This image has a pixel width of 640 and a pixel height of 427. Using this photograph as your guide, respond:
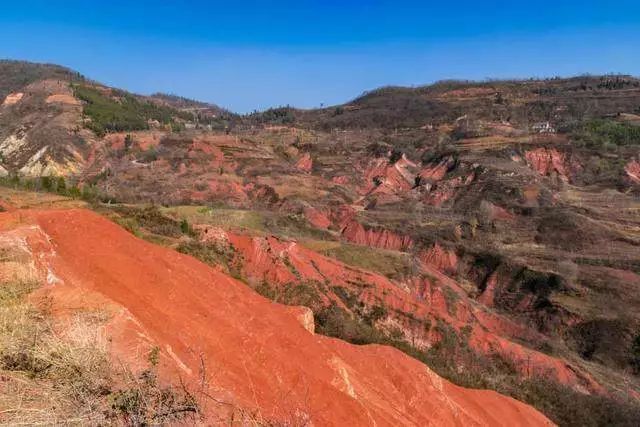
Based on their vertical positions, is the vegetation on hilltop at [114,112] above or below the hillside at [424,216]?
above

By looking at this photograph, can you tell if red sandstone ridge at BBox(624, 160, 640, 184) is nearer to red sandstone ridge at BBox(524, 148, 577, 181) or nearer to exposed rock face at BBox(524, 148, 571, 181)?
red sandstone ridge at BBox(524, 148, 577, 181)

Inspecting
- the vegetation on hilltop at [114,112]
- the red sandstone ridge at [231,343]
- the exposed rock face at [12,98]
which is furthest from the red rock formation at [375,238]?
the exposed rock face at [12,98]

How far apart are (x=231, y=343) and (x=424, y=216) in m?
45.6

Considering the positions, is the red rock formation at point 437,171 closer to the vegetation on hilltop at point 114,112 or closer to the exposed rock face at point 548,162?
the exposed rock face at point 548,162

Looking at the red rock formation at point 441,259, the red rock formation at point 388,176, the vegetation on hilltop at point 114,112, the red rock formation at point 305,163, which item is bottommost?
the red rock formation at point 441,259

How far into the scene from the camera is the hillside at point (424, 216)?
83.4 ft

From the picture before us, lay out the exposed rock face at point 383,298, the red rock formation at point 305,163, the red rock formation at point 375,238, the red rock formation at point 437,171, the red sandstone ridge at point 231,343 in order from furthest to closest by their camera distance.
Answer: the red rock formation at point 305,163 < the red rock formation at point 437,171 < the red rock formation at point 375,238 < the exposed rock face at point 383,298 < the red sandstone ridge at point 231,343

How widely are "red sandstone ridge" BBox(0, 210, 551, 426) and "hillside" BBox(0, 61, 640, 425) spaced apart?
0.37 metres

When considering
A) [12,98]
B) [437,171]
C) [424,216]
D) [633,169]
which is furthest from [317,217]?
[12,98]

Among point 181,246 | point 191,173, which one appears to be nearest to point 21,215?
point 181,246

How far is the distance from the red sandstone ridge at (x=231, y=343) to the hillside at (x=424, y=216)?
0.37 meters

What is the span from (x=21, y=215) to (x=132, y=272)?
14.1 feet

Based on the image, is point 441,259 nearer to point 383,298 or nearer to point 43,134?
point 383,298

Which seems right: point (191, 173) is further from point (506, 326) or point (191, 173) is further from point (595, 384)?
point (595, 384)
